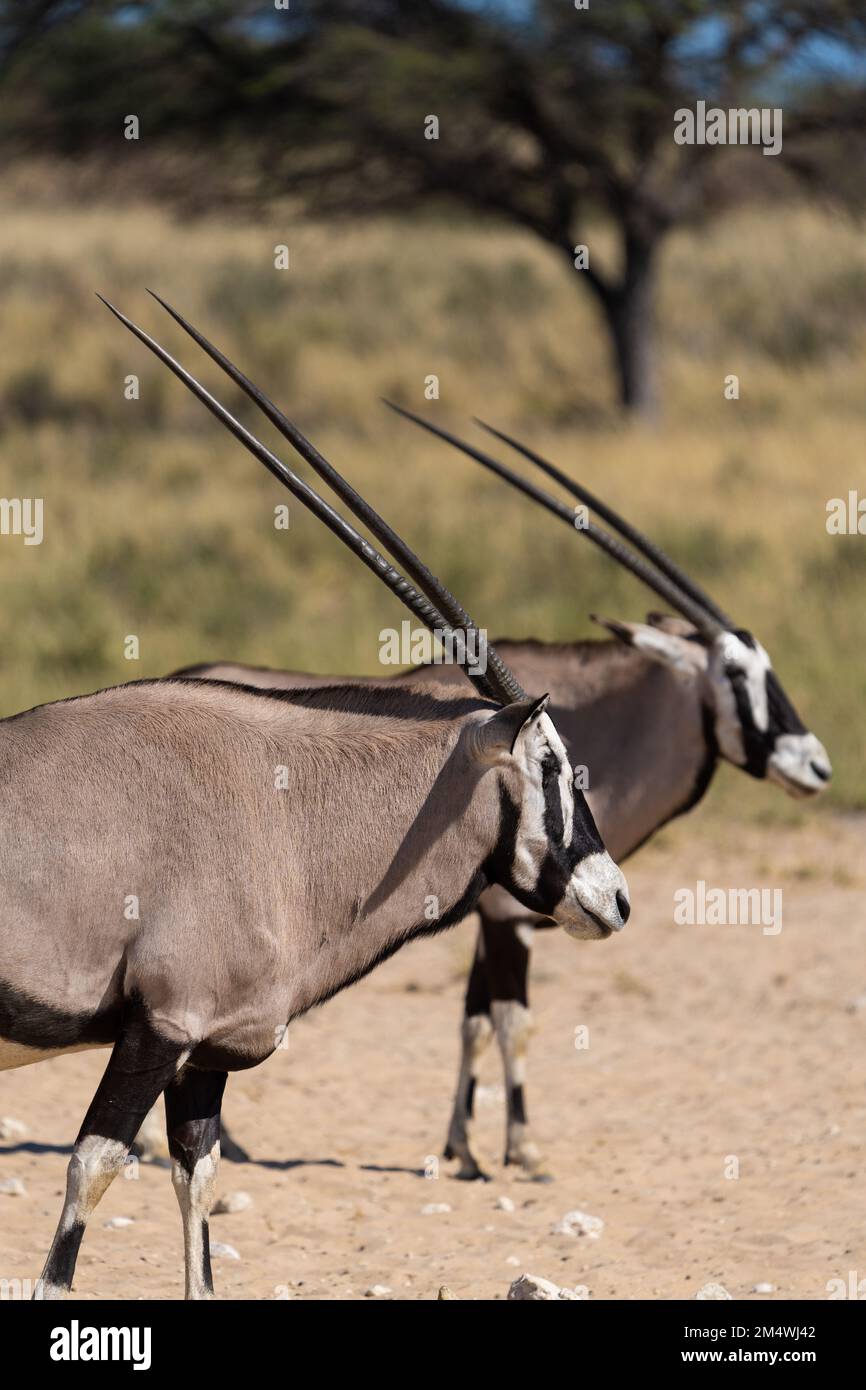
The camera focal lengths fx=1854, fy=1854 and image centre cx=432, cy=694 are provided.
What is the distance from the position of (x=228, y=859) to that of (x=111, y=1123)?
56 centimetres

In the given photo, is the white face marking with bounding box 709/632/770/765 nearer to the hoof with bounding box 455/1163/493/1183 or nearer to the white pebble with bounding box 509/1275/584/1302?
the hoof with bounding box 455/1163/493/1183

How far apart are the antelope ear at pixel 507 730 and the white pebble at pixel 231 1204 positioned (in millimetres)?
2093

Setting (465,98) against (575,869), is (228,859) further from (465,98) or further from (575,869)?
(465,98)

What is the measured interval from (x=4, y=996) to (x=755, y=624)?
9.20 meters

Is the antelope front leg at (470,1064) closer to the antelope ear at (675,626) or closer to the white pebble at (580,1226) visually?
the white pebble at (580,1226)

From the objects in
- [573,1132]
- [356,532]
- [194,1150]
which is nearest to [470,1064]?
[573,1132]

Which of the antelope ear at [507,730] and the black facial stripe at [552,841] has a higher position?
the antelope ear at [507,730]

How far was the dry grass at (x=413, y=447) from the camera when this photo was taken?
12297 millimetres

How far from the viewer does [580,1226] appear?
5184 mm

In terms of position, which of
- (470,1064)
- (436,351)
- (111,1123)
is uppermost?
(436,351)

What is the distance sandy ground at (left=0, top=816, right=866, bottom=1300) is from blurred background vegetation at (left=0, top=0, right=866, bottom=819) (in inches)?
91.0

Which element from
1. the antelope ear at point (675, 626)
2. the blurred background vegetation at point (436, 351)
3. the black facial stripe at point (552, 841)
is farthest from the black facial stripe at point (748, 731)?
the blurred background vegetation at point (436, 351)
